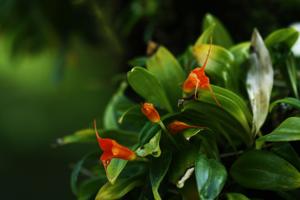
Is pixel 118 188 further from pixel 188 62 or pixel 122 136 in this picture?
pixel 188 62

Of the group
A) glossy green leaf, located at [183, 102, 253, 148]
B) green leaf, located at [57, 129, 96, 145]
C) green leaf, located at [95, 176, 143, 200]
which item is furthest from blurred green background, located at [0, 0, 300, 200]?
glossy green leaf, located at [183, 102, 253, 148]

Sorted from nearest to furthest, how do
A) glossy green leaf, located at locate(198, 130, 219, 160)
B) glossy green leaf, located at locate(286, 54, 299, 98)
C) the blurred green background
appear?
1. glossy green leaf, located at locate(198, 130, 219, 160)
2. glossy green leaf, located at locate(286, 54, 299, 98)
3. the blurred green background

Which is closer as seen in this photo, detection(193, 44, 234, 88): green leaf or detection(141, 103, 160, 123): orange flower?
detection(141, 103, 160, 123): orange flower

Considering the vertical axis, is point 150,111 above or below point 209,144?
above

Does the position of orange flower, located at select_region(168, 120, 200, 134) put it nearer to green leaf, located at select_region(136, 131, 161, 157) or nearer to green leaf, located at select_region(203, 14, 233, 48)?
green leaf, located at select_region(136, 131, 161, 157)

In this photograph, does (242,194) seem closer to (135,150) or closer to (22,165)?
(135,150)

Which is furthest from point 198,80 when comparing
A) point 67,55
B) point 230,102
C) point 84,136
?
point 67,55
